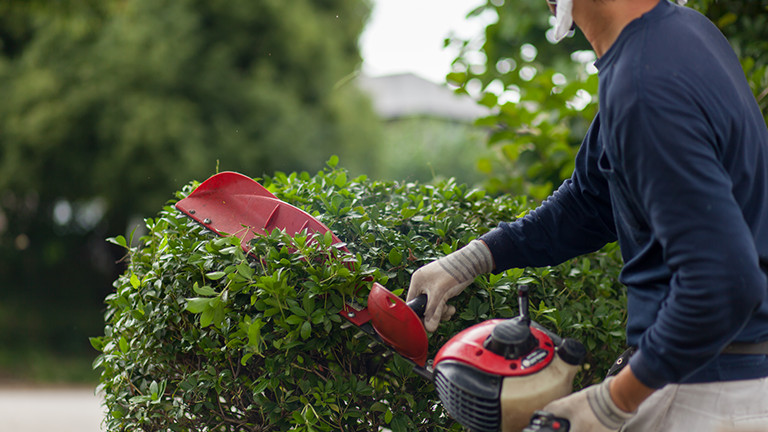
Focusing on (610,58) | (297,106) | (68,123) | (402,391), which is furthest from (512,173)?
(68,123)

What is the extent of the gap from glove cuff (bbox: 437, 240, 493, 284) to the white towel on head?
55 cm

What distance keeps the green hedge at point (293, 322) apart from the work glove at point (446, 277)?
0.10 meters

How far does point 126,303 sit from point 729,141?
1571mm

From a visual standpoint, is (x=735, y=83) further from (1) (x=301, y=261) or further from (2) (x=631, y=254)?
(1) (x=301, y=261)

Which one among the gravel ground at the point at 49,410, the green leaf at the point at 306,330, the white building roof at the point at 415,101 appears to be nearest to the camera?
the green leaf at the point at 306,330

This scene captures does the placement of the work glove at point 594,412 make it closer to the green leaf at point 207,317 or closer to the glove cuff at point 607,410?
the glove cuff at point 607,410

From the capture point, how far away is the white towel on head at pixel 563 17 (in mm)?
1262

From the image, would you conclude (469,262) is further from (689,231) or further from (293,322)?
(689,231)

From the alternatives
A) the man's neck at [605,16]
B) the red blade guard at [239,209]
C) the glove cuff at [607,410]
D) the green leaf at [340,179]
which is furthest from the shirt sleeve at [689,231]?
the green leaf at [340,179]

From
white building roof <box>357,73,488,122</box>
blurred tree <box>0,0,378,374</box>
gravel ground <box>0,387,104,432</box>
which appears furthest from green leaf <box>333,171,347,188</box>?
white building roof <box>357,73,488,122</box>

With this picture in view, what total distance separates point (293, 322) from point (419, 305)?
302 mm

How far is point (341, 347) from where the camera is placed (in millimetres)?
1690

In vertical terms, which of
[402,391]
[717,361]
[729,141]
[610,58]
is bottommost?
[402,391]

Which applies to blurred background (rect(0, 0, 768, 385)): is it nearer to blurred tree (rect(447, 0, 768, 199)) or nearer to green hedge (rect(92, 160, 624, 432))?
blurred tree (rect(447, 0, 768, 199))
